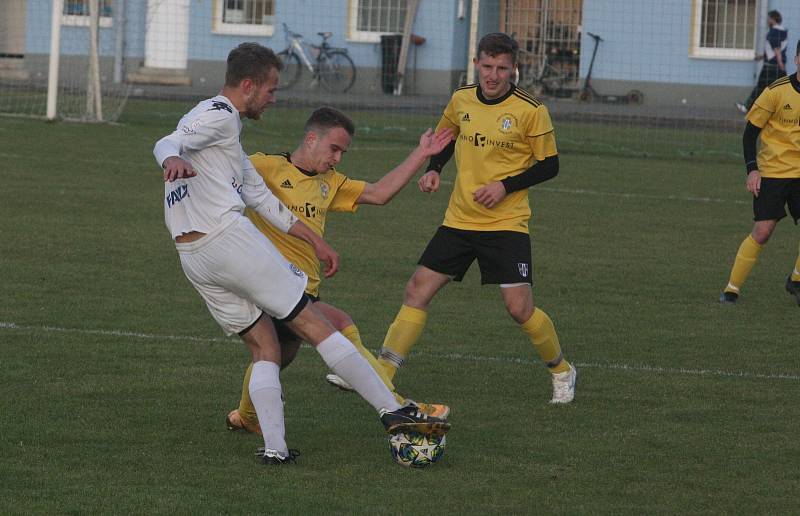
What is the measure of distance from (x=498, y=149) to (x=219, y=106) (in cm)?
200

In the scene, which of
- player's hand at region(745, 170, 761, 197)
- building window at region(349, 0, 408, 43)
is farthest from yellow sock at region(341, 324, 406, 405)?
building window at region(349, 0, 408, 43)

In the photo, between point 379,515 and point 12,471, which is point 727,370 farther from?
A: point 12,471

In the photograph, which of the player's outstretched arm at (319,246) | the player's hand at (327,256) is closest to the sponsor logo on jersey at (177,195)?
the player's outstretched arm at (319,246)

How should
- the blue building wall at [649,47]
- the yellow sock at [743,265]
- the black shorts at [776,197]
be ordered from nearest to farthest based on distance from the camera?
the black shorts at [776,197] < the yellow sock at [743,265] < the blue building wall at [649,47]

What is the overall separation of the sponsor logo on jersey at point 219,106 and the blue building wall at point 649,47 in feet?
86.2

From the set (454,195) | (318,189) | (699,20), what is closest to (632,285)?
(454,195)

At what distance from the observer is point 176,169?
17.6 feet

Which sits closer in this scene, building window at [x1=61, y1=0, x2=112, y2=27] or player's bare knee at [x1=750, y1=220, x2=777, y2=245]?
player's bare knee at [x1=750, y1=220, x2=777, y2=245]

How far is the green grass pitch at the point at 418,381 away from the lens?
5598mm

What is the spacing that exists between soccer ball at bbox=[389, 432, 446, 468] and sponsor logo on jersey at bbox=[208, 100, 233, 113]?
1522 millimetres

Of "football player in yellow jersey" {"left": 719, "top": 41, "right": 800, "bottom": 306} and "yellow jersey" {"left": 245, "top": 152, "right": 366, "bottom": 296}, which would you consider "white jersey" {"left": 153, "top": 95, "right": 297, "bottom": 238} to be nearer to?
"yellow jersey" {"left": 245, "top": 152, "right": 366, "bottom": 296}

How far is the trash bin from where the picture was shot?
1270 inches

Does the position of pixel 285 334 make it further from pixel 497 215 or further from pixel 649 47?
pixel 649 47

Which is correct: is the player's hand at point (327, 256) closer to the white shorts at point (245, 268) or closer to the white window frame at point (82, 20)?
the white shorts at point (245, 268)
